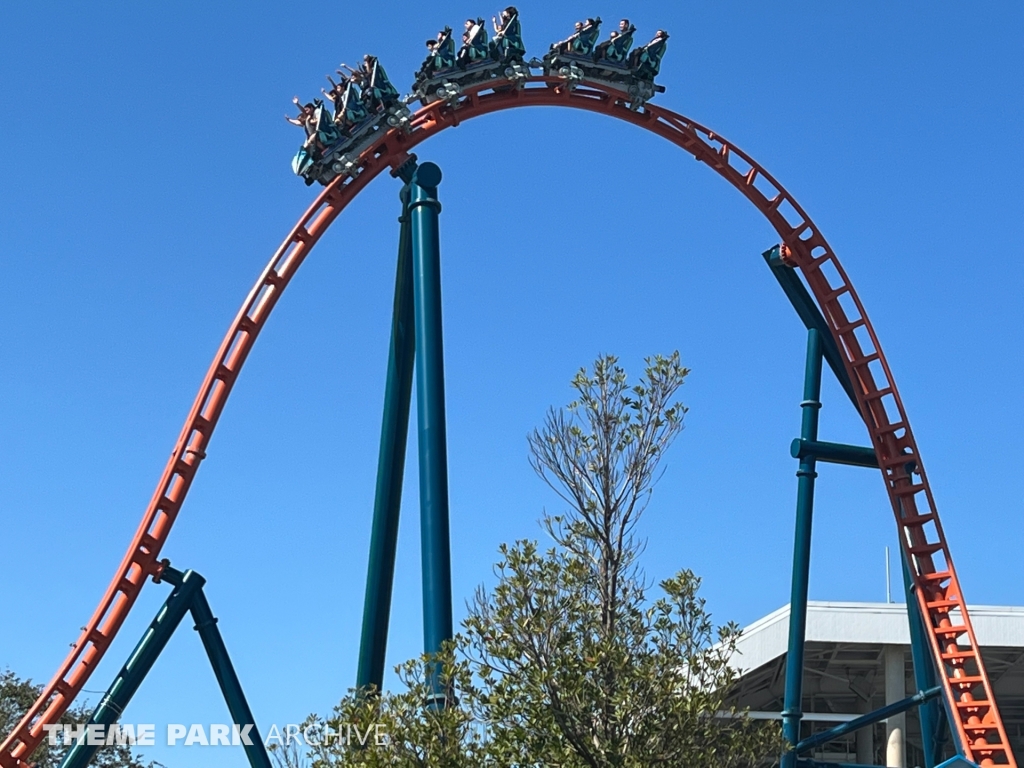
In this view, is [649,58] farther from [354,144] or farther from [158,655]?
[158,655]

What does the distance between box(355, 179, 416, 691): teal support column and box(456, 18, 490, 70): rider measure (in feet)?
4.03

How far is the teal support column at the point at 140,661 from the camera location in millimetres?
10922

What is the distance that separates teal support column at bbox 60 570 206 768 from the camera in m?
10.9

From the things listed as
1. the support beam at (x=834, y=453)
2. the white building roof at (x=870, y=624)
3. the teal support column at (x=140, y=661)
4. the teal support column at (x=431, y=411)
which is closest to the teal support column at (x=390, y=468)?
the teal support column at (x=431, y=411)

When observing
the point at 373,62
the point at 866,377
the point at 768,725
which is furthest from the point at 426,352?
the point at 866,377

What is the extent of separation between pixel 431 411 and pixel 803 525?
4.62 metres

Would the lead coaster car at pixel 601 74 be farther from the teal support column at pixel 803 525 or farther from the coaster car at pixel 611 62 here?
the teal support column at pixel 803 525

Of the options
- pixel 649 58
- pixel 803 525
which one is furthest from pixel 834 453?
pixel 649 58

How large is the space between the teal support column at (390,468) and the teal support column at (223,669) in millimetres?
914

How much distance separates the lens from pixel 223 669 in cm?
1162

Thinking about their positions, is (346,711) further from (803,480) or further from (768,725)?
(803,480)

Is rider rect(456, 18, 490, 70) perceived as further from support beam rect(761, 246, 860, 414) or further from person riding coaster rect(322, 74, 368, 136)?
Answer: support beam rect(761, 246, 860, 414)

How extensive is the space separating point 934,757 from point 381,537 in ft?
18.4

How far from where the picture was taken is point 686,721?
7965 millimetres
